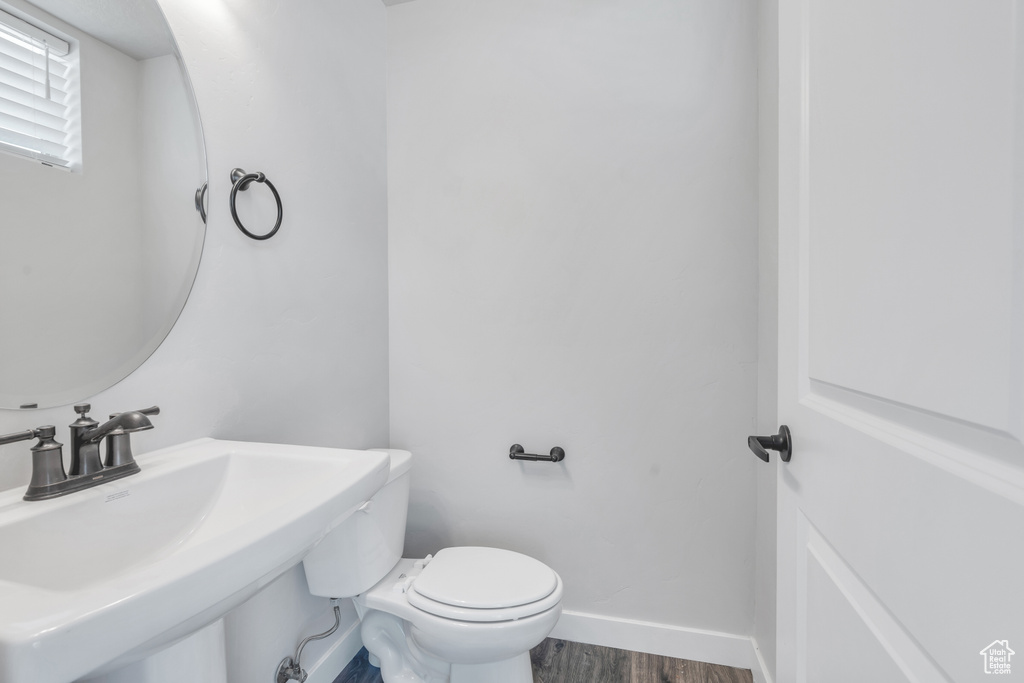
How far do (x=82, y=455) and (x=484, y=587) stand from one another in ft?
3.14

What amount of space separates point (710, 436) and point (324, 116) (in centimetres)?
164

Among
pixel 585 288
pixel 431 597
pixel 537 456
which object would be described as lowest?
pixel 431 597

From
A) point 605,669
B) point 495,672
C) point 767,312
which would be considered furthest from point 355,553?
point 767,312

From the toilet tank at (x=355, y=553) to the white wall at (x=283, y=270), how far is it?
10cm

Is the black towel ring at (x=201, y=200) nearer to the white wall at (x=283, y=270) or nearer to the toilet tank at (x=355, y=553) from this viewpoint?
the white wall at (x=283, y=270)

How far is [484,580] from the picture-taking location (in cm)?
136

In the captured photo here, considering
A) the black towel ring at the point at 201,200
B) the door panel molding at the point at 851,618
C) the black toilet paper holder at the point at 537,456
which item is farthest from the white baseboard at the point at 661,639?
the black towel ring at the point at 201,200

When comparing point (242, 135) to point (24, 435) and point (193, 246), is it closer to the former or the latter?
point (193, 246)

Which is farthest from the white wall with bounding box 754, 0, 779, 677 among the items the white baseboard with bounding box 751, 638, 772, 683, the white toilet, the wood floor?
the white toilet

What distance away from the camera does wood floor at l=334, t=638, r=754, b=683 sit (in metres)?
1.54

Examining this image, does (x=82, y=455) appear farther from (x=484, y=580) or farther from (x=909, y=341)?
(x=909, y=341)

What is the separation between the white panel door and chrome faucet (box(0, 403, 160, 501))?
100 cm

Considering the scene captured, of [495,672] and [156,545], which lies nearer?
[156,545]

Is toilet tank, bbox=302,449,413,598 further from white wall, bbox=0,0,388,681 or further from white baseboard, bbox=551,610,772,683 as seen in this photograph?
white baseboard, bbox=551,610,772,683
